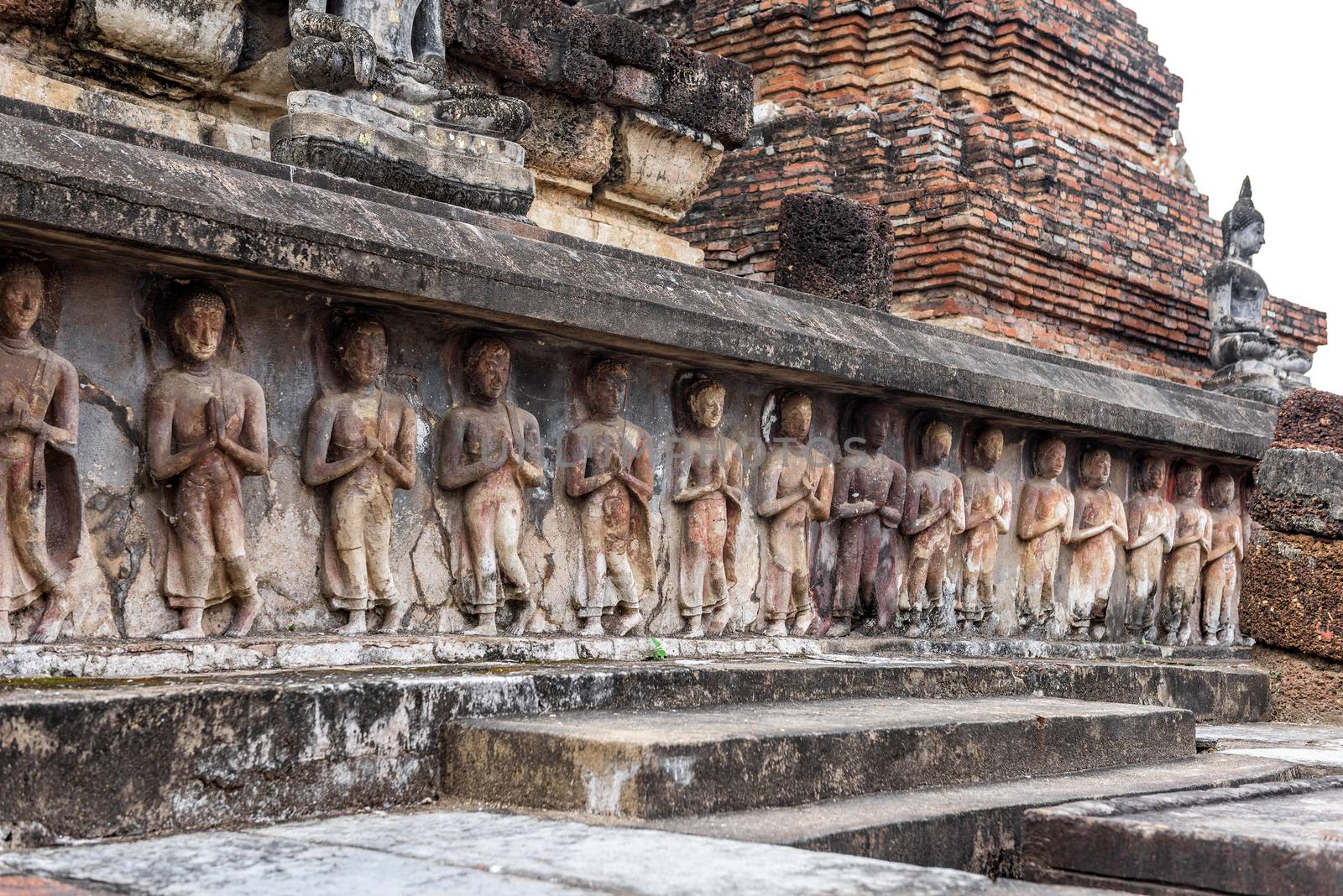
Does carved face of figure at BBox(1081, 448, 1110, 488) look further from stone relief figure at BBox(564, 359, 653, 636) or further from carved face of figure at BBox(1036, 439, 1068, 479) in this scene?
stone relief figure at BBox(564, 359, 653, 636)

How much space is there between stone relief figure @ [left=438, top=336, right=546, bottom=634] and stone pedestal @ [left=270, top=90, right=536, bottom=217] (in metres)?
0.82

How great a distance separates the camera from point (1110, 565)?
8766 mm

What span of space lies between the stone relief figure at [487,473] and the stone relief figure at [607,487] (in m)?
0.33

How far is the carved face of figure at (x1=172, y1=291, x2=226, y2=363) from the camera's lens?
4973 mm

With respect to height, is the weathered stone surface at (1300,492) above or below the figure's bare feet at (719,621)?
above

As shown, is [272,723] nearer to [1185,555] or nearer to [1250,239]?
[1185,555]

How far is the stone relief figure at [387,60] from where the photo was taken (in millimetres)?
6332

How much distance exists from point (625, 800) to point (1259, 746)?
3.57 m

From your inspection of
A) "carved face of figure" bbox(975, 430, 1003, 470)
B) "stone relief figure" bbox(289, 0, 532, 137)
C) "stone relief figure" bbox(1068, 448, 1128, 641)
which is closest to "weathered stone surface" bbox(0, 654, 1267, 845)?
"stone relief figure" bbox(289, 0, 532, 137)

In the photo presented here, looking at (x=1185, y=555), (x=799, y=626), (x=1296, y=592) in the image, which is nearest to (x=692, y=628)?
(x=799, y=626)

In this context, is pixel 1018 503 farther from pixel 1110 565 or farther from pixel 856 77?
pixel 856 77

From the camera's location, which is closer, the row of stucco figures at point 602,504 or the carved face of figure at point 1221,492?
the row of stucco figures at point 602,504

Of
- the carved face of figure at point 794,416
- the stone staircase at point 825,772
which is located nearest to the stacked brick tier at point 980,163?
the carved face of figure at point 794,416

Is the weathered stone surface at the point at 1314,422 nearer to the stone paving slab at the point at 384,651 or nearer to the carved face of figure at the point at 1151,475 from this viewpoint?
the carved face of figure at the point at 1151,475
